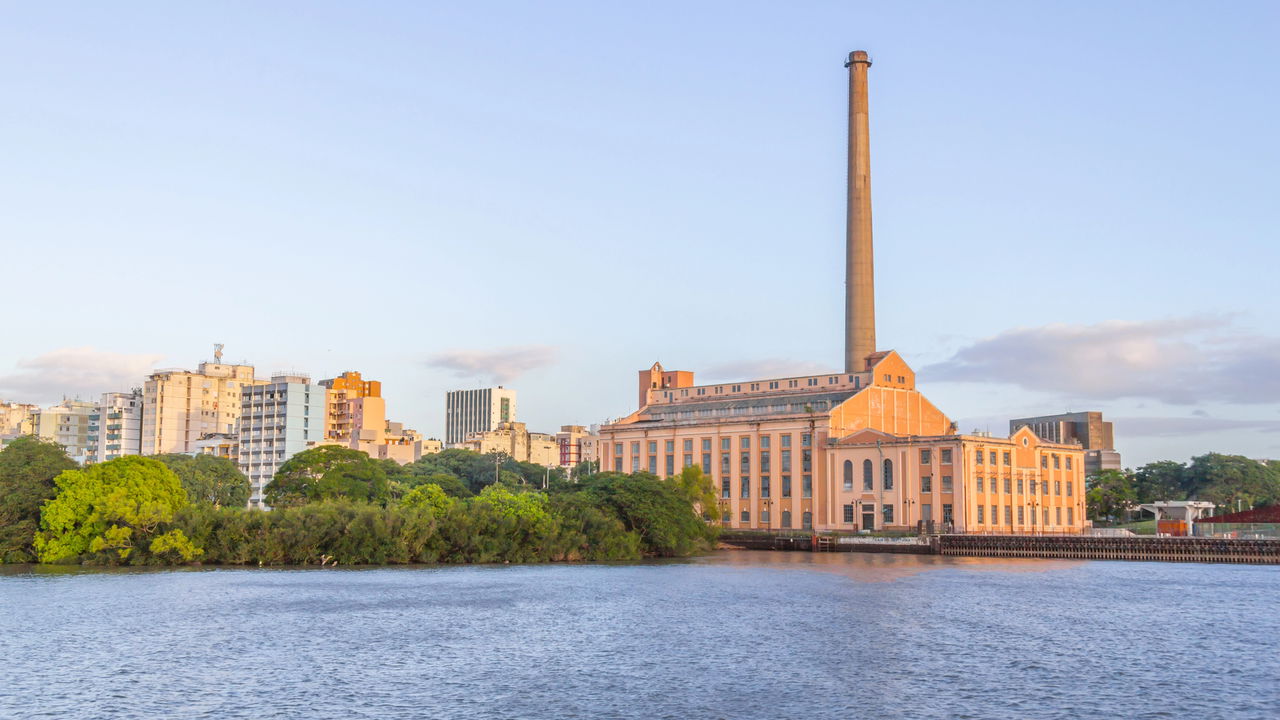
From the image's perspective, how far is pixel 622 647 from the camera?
164 feet

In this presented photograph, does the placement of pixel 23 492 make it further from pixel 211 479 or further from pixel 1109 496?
pixel 1109 496

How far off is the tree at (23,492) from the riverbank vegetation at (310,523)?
76 mm

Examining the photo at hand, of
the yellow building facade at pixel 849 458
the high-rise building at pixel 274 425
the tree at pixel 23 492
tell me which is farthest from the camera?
the high-rise building at pixel 274 425

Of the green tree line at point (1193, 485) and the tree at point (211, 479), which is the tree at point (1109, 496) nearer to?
the green tree line at point (1193, 485)

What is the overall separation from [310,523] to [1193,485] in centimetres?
13378

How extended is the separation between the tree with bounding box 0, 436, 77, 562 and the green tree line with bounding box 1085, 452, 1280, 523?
128923 millimetres

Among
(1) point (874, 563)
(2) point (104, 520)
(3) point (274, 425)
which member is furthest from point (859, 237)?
(3) point (274, 425)

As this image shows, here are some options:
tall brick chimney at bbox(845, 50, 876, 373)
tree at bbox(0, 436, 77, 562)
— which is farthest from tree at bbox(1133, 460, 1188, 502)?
tree at bbox(0, 436, 77, 562)

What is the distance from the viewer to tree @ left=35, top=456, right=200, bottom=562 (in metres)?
88.2

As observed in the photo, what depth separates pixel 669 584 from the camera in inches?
3177

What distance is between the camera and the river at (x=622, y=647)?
37.8m

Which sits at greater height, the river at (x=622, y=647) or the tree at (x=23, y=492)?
the tree at (x=23, y=492)

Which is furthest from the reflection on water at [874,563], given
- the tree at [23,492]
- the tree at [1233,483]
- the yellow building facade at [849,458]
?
the tree at [1233,483]

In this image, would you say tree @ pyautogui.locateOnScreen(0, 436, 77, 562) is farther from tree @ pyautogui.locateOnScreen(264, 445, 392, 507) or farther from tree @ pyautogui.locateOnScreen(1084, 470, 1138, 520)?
tree @ pyautogui.locateOnScreen(1084, 470, 1138, 520)
